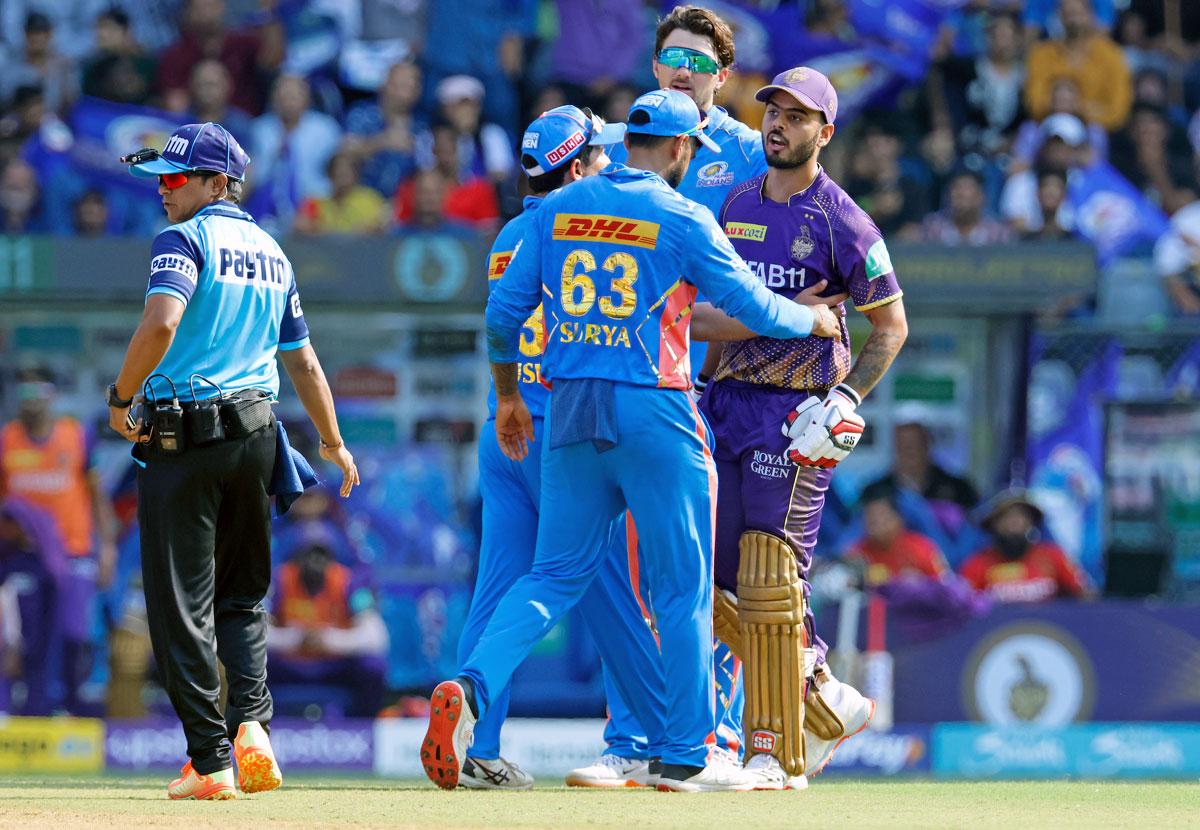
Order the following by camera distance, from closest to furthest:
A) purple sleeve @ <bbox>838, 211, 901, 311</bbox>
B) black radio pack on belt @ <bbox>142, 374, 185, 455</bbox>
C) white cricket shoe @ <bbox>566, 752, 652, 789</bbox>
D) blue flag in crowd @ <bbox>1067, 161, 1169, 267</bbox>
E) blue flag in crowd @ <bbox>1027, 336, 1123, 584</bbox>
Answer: black radio pack on belt @ <bbox>142, 374, 185, 455</bbox> → purple sleeve @ <bbox>838, 211, 901, 311</bbox> → white cricket shoe @ <bbox>566, 752, 652, 789</bbox> → blue flag in crowd @ <bbox>1027, 336, 1123, 584</bbox> → blue flag in crowd @ <bbox>1067, 161, 1169, 267</bbox>

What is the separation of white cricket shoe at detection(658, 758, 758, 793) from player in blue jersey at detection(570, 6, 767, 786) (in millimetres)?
727

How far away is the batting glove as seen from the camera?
669 cm

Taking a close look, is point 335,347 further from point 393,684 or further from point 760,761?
point 760,761

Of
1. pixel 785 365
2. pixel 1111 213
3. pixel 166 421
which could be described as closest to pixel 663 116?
pixel 785 365

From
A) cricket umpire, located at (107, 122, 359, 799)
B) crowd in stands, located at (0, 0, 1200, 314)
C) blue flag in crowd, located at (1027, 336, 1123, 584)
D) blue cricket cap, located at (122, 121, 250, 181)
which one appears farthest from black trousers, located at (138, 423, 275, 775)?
blue flag in crowd, located at (1027, 336, 1123, 584)

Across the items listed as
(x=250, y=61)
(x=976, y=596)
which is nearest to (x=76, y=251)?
(x=250, y=61)

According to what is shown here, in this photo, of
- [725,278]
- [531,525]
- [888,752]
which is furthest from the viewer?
[888,752]

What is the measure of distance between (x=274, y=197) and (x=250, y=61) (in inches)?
55.9

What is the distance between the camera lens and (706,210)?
6.58m

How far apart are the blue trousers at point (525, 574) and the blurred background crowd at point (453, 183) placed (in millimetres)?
4988

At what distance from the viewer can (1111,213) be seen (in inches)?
581

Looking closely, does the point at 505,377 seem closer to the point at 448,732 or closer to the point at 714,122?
the point at 448,732

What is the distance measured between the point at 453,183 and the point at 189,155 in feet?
25.4

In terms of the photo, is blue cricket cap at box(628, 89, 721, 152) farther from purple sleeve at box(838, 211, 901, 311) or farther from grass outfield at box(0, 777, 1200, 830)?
grass outfield at box(0, 777, 1200, 830)
